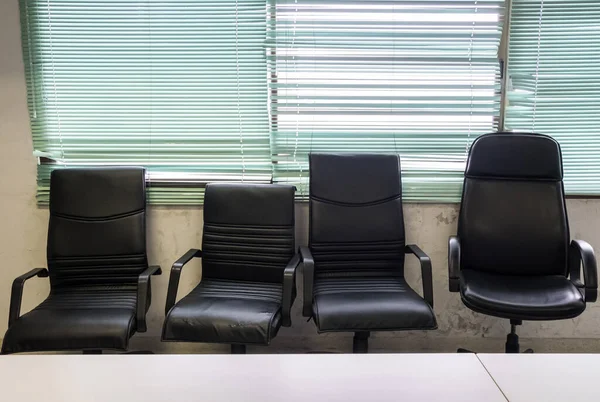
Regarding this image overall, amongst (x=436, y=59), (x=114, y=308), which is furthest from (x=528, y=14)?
(x=114, y=308)

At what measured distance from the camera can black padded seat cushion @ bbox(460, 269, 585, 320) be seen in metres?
1.97

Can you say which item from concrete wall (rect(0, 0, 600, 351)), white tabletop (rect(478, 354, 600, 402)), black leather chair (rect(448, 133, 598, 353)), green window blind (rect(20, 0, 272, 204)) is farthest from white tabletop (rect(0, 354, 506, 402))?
green window blind (rect(20, 0, 272, 204))

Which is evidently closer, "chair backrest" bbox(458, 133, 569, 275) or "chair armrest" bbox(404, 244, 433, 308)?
"chair armrest" bbox(404, 244, 433, 308)

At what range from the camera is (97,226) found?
236 centimetres

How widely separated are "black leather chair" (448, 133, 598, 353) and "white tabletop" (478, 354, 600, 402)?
945mm

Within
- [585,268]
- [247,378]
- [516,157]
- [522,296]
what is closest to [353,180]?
[516,157]

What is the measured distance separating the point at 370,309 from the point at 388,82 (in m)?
1.28

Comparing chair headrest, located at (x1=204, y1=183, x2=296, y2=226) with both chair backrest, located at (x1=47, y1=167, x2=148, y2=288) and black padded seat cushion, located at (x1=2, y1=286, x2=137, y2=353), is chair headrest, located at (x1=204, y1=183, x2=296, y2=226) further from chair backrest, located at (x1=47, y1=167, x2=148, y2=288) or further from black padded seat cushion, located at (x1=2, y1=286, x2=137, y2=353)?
black padded seat cushion, located at (x1=2, y1=286, x2=137, y2=353)

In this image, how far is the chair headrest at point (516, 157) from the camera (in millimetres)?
2301

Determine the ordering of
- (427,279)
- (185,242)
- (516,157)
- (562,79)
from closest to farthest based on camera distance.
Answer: (427,279)
(516,157)
(562,79)
(185,242)

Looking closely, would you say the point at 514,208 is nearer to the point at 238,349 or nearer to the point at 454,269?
the point at 454,269

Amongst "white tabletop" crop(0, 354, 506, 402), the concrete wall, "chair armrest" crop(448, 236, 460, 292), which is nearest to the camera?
"white tabletop" crop(0, 354, 506, 402)

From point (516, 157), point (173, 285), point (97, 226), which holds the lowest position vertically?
point (173, 285)

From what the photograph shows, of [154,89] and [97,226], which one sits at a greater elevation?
[154,89]
